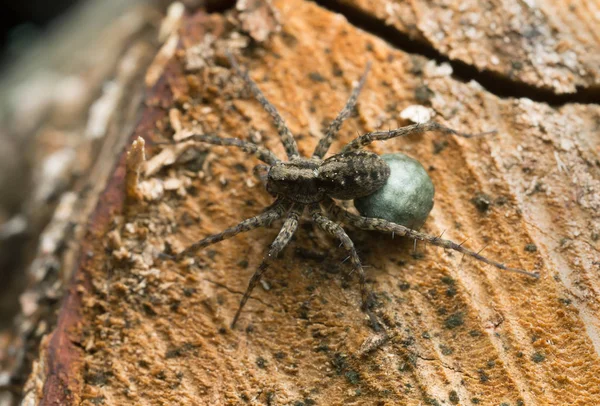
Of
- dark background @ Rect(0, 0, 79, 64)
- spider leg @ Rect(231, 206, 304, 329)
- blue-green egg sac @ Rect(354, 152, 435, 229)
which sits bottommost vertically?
dark background @ Rect(0, 0, 79, 64)

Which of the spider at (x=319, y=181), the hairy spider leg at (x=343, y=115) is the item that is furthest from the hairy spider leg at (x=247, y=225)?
the hairy spider leg at (x=343, y=115)

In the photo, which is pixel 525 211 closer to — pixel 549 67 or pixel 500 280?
pixel 500 280

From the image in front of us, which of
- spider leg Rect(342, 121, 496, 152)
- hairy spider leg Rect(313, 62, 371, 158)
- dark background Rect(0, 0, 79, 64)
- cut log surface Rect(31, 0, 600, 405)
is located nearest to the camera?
cut log surface Rect(31, 0, 600, 405)

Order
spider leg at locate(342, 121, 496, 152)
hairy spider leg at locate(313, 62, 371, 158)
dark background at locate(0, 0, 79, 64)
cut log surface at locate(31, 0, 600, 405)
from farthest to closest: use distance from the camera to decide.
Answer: dark background at locate(0, 0, 79, 64) < hairy spider leg at locate(313, 62, 371, 158) < spider leg at locate(342, 121, 496, 152) < cut log surface at locate(31, 0, 600, 405)

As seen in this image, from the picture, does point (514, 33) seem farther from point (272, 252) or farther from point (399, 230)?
point (272, 252)

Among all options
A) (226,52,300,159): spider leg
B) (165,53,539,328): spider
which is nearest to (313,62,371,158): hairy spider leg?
(165,53,539,328): spider

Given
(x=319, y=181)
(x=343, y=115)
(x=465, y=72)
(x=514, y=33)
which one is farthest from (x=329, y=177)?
(x=514, y=33)

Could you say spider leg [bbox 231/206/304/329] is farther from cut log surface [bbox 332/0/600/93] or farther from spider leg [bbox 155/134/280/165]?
cut log surface [bbox 332/0/600/93]
